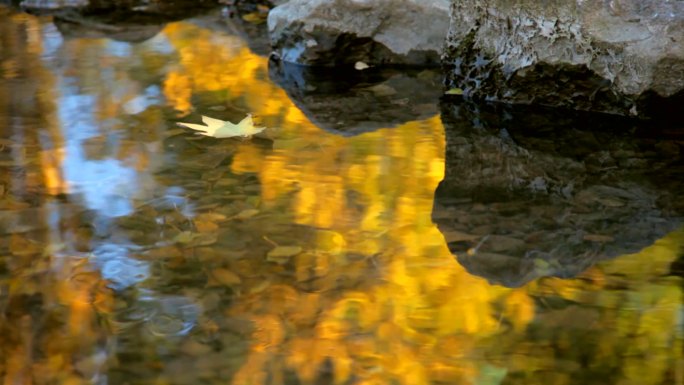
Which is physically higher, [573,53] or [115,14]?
[573,53]

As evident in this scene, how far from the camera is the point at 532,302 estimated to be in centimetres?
182

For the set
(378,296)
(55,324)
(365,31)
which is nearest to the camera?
(55,324)

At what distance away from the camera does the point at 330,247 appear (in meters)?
2.08

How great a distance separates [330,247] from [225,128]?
106 cm

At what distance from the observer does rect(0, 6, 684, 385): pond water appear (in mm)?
1630

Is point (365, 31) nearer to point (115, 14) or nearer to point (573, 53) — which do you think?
point (573, 53)

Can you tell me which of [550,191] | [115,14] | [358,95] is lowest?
[115,14]

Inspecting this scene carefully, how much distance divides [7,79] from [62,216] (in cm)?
174

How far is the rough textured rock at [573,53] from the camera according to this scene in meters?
3.05

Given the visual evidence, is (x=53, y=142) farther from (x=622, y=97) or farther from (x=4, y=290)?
(x=622, y=97)

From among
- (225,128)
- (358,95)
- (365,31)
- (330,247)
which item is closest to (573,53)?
(358,95)

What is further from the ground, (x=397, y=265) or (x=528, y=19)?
(x=528, y=19)

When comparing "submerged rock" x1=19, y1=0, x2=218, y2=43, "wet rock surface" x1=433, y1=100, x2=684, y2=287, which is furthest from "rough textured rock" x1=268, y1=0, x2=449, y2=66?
"submerged rock" x1=19, y1=0, x2=218, y2=43

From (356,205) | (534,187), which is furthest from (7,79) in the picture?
(534,187)
